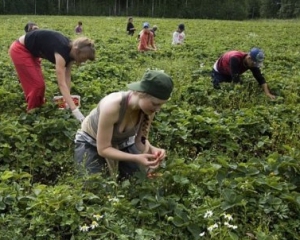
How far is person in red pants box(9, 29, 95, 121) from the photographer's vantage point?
16.4 feet

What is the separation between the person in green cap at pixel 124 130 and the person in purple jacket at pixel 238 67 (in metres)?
3.45

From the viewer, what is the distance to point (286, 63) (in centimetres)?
1087

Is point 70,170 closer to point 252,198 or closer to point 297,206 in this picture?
point 252,198

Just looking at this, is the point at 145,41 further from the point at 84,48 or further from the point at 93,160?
A: the point at 93,160

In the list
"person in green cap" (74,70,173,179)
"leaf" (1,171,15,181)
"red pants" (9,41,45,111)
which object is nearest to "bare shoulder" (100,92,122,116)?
"person in green cap" (74,70,173,179)

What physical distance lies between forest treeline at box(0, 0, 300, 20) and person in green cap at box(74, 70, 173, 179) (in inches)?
1681

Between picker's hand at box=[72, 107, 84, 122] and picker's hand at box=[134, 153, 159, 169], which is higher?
picker's hand at box=[134, 153, 159, 169]

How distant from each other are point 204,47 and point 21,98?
885 centimetres

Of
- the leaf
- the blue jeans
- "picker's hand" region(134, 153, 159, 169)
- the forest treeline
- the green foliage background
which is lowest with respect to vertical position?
→ the forest treeline

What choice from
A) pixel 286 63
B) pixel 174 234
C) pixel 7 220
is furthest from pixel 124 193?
pixel 286 63

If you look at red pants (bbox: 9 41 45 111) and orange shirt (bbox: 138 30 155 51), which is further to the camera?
orange shirt (bbox: 138 30 155 51)

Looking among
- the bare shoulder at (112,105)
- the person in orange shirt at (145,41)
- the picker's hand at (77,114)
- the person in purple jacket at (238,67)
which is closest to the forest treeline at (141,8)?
the person in orange shirt at (145,41)

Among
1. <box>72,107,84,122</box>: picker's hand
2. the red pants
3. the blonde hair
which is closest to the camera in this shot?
the blonde hair

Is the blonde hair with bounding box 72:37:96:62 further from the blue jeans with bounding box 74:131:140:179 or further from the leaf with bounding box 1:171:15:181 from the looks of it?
the leaf with bounding box 1:171:15:181
